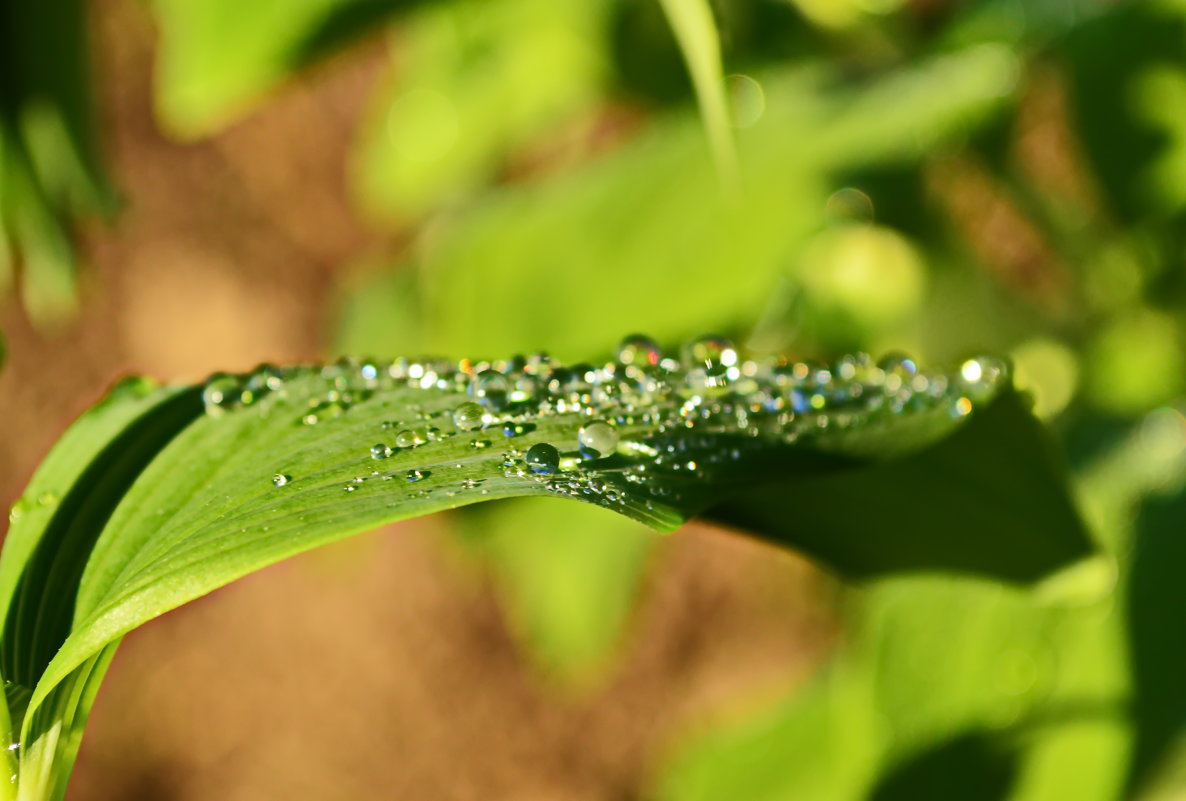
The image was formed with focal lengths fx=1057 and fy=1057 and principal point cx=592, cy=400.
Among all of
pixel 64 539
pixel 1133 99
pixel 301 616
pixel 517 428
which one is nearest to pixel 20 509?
pixel 64 539

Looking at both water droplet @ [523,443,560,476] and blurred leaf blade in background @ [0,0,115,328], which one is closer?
water droplet @ [523,443,560,476]

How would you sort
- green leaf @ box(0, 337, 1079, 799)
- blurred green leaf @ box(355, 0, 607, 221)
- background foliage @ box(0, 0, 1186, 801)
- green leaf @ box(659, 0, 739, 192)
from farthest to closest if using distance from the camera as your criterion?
blurred green leaf @ box(355, 0, 607, 221), background foliage @ box(0, 0, 1186, 801), green leaf @ box(659, 0, 739, 192), green leaf @ box(0, 337, 1079, 799)

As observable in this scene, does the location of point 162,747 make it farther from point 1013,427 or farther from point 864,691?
point 1013,427

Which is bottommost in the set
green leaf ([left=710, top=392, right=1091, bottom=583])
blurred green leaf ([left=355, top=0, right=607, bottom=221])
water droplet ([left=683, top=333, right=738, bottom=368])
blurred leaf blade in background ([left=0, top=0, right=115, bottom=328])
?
green leaf ([left=710, top=392, right=1091, bottom=583])

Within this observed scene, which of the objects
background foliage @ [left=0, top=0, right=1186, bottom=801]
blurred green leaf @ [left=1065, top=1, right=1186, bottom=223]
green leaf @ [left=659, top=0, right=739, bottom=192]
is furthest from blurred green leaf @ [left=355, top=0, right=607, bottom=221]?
green leaf @ [left=659, top=0, right=739, bottom=192]

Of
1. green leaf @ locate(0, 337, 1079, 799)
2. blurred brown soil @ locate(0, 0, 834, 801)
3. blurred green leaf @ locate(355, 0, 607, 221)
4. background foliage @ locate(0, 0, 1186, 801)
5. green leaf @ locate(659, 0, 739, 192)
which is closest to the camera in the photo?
green leaf @ locate(0, 337, 1079, 799)

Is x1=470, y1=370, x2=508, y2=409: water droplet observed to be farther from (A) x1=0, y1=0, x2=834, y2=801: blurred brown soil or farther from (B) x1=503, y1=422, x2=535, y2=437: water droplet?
(A) x1=0, y1=0, x2=834, y2=801: blurred brown soil

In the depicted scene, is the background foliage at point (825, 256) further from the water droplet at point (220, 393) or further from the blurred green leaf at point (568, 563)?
the water droplet at point (220, 393)

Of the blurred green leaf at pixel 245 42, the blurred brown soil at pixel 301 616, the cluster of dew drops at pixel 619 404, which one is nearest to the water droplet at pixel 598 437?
the cluster of dew drops at pixel 619 404

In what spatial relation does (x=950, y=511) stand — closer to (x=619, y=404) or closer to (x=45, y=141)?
(x=619, y=404)
